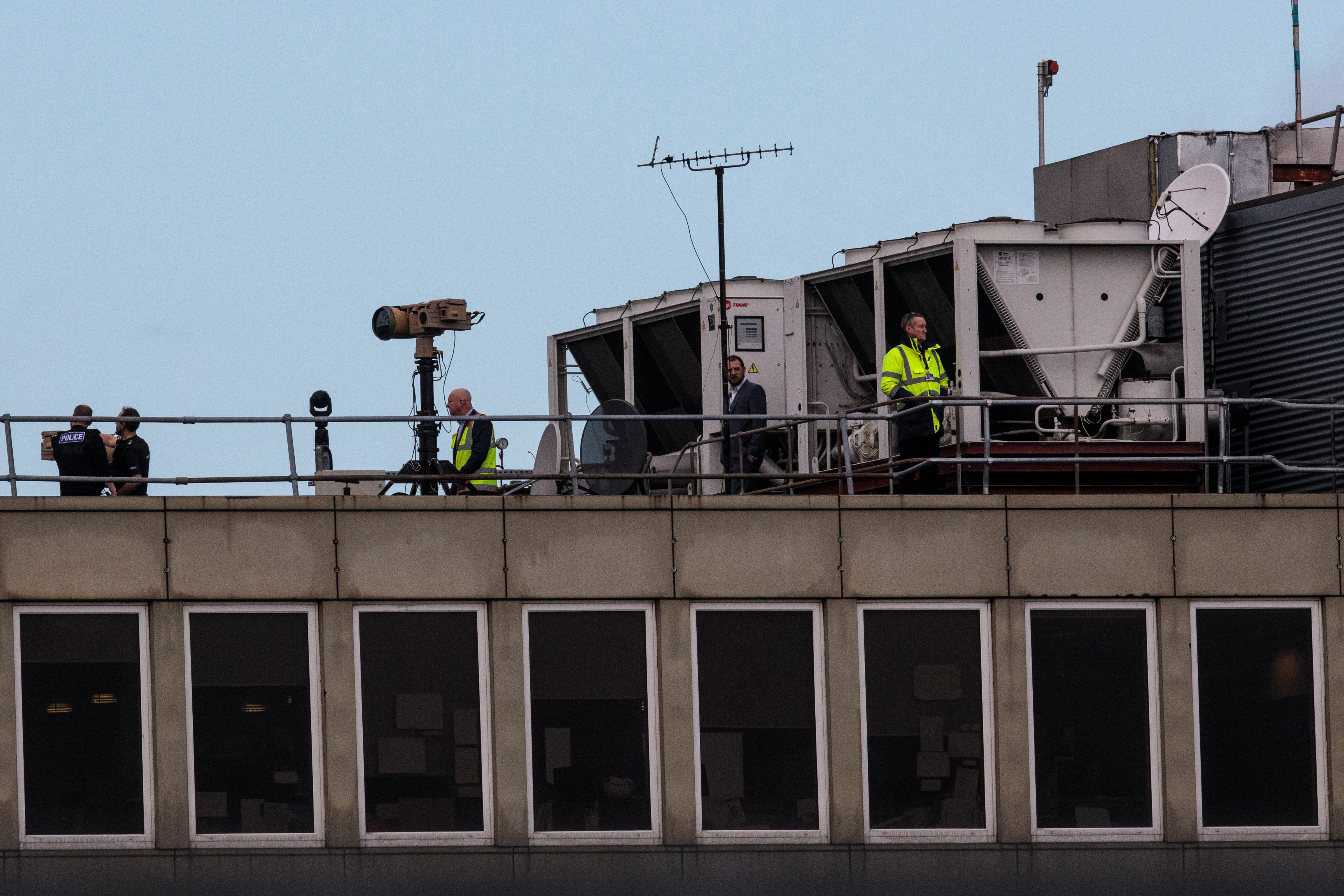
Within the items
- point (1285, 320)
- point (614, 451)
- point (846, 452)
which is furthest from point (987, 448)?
point (1285, 320)

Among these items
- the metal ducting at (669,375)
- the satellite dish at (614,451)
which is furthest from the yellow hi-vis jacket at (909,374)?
the metal ducting at (669,375)

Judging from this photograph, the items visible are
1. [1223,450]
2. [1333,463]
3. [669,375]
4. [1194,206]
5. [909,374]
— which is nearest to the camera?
[1223,450]

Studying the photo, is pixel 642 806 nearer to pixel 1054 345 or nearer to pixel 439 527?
pixel 439 527

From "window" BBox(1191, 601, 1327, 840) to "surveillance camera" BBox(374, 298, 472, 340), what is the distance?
7279 mm

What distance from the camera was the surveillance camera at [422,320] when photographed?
1825cm

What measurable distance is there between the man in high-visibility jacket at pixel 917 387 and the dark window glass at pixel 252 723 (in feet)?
17.9

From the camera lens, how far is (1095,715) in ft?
52.9

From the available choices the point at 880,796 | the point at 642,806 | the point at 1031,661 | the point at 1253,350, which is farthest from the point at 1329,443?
the point at 642,806

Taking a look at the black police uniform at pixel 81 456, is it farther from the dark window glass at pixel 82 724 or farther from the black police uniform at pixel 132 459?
the dark window glass at pixel 82 724

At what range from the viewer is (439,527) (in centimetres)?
1597

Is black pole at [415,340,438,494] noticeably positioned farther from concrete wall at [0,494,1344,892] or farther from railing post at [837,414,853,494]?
railing post at [837,414,853,494]

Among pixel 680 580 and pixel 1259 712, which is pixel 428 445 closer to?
pixel 680 580

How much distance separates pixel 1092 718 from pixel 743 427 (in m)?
5.58

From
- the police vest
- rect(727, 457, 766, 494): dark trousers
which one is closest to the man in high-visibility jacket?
rect(727, 457, 766, 494): dark trousers
